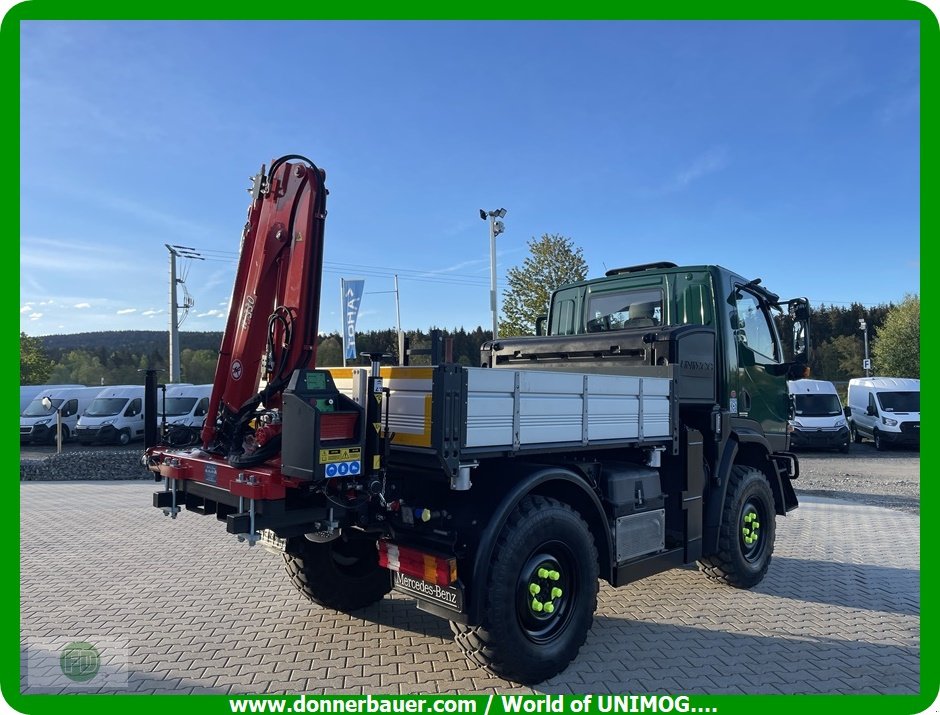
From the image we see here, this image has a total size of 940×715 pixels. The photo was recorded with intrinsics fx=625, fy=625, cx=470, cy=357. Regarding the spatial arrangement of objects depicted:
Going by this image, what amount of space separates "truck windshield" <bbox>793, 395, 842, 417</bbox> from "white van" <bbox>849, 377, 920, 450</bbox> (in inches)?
74.6

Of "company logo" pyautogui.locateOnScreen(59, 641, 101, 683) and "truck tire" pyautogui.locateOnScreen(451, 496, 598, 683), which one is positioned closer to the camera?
"truck tire" pyautogui.locateOnScreen(451, 496, 598, 683)

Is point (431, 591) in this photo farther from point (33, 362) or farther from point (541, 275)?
→ point (33, 362)

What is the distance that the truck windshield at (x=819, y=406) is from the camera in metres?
18.1

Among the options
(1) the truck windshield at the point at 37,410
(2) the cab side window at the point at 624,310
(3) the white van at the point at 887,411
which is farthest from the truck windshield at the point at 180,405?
(3) the white van at the point at 887,411

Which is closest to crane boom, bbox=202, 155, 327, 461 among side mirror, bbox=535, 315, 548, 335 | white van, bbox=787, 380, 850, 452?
side mirror, bbox=535, 315, 548, 335

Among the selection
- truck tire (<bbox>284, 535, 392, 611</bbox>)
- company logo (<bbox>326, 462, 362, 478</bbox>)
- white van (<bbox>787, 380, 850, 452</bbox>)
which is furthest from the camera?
white van (<bbox>787, 380, 850, 452</bbox>)

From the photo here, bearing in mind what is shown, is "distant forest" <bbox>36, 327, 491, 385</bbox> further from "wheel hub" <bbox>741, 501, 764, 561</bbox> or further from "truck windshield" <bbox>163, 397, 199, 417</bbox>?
"wheel hub" <bbox>741, 501, 764, 561</bbox>

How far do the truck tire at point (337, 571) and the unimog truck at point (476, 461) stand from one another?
17 millimetres

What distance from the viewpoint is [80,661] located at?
14.0 feet

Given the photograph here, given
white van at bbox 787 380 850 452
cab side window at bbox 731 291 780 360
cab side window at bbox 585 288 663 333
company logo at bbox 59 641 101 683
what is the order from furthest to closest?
white van at bbox 787 380 850 452 → cab side window at bbox 585 288 663 333 → cab side window at bbox 731 291 780 360 → company logo at bbox 59 641 101 683

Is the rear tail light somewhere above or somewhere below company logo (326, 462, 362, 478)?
below

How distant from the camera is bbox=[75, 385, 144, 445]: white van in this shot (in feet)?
70.0
